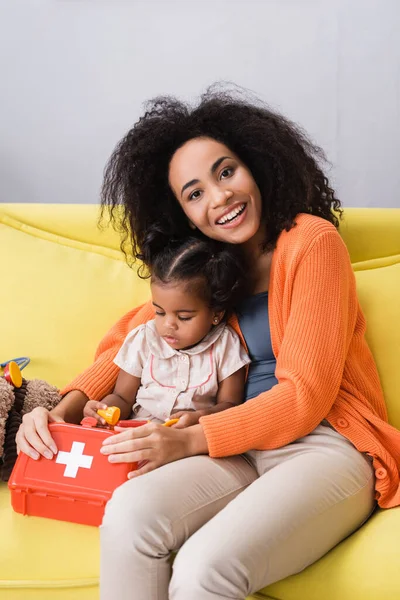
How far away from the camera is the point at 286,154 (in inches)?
57.8

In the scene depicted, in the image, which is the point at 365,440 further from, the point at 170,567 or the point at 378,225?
the point at 378,225

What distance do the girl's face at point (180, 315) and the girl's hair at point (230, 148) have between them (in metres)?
0.15

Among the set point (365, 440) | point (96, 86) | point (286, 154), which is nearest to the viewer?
point (365, 440)

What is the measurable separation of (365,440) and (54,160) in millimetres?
1381

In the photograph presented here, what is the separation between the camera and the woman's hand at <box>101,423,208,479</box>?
3.95 ft

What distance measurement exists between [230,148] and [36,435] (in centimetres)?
66

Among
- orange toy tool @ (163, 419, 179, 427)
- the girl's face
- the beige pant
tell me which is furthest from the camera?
the girl's face

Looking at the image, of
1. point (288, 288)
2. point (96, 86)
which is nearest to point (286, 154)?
point (288, 288)

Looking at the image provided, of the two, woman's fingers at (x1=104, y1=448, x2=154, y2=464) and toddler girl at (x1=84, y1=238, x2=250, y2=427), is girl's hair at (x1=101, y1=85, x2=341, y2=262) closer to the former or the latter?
toddler girl at (x1=84, y1=238, x2=250, y2=427)

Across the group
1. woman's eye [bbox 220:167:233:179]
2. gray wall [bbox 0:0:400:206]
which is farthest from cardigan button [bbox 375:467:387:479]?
gray wall [bbox 0:0:400:206]

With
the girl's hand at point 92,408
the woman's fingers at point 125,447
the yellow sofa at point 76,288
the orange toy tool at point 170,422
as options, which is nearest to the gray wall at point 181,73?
the yellow sofa at point 76,288

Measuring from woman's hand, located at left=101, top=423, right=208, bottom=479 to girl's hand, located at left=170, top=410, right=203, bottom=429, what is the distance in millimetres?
70

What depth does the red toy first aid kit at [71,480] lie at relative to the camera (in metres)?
1.21

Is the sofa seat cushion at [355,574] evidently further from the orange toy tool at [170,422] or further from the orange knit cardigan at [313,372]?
the orange toy tool at [170,422]
